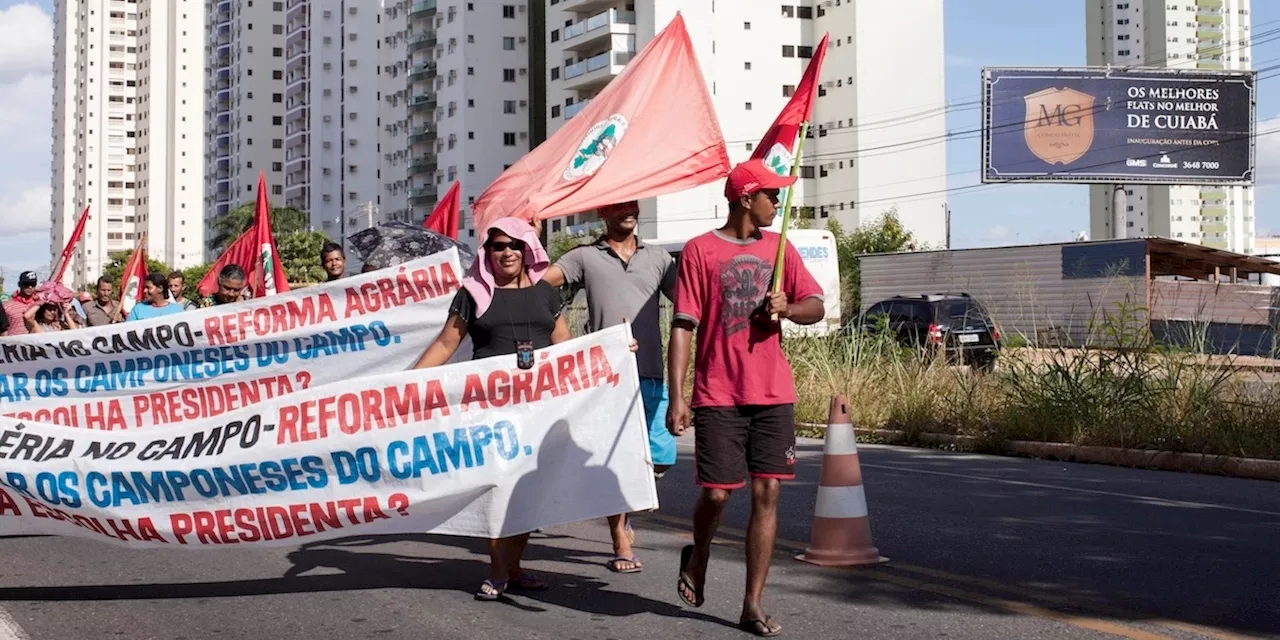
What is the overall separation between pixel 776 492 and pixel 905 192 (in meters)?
81.5

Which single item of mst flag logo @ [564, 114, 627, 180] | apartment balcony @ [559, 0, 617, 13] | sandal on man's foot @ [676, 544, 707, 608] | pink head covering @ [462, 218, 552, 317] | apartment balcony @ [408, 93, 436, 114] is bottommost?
sandal on man's foot @ [676, 544, 707, 608]

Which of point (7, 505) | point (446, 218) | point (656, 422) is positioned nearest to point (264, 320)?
point (7, 505)

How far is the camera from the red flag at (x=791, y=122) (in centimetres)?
778

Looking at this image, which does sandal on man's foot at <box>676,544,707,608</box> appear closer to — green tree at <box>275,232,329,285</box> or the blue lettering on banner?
the blue lettering on banner

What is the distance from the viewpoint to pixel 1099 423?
1559cm

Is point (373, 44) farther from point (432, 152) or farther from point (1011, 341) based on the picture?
point (1011, 341)

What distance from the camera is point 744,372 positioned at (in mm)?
6676

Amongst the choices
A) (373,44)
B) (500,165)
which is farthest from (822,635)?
(373,44)

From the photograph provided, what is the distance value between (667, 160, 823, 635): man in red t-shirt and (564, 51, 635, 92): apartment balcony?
77364mm

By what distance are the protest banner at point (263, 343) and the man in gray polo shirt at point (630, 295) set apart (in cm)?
248

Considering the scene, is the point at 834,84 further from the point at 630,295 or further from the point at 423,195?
the point at 630,295

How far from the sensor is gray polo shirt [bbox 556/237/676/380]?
331 inches

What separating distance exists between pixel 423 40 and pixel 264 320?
4041 inches

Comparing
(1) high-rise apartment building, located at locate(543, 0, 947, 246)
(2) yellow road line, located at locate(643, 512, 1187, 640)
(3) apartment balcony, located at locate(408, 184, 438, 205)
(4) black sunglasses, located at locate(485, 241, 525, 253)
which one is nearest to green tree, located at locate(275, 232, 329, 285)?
(3) apartment balcony, located at locate(408, 184, 438, 205)
